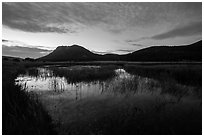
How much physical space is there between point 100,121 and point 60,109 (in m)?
2.98

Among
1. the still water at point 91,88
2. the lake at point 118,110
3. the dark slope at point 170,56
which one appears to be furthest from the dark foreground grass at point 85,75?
the dark slope at point 170,56

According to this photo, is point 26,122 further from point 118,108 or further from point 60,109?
point 118,108

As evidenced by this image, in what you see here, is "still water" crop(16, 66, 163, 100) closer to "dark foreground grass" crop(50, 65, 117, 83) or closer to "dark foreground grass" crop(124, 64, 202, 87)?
"dark foreground grass" crop(50, 65, 117, 83)

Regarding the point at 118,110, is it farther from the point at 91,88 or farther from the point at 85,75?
the point at 85,75

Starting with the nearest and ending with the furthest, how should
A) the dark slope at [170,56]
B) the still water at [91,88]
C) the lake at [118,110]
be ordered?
the lake at [118,110], the still water at [91,88], the dark slope at [170,56]

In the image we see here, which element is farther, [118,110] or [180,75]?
[180,75]

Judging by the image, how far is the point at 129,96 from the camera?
10453 mm

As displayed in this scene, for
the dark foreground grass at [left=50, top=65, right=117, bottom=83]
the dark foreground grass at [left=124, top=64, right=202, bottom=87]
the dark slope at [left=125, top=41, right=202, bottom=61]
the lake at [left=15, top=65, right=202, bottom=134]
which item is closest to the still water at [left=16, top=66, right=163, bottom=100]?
the lake at [left=15, top=65, right=202, bottom=134]

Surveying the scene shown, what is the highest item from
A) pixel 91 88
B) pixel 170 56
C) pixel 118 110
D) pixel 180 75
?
pixel 170 56

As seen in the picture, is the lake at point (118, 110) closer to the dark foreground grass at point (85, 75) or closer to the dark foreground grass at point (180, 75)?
the dark foreground grass at point (180, 75)

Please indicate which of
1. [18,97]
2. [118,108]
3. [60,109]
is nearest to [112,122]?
[118,108]

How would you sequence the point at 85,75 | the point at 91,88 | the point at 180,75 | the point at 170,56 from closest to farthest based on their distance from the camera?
the point at 91,88 → the point at 180,75 → the point at 85,75 → the point at 170,56

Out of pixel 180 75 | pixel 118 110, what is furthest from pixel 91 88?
pixel 180 75

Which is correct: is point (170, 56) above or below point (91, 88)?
above
